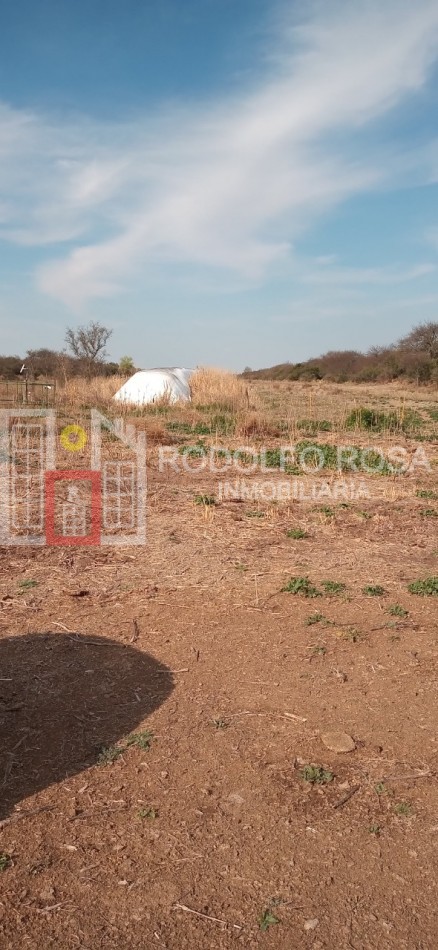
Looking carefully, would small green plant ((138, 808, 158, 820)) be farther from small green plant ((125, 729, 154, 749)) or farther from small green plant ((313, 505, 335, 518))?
small green plant ((313, 505, 335, 518))

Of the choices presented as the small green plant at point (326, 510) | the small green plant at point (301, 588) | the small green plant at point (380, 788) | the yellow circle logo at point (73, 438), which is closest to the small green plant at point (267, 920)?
the small green plant at point (380, 788)

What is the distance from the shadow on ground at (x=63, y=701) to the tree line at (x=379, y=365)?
31.3 meters

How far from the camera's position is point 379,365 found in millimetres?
39844

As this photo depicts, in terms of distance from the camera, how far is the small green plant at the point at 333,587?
4.28 metres

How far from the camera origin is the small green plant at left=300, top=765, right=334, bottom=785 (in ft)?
8.12

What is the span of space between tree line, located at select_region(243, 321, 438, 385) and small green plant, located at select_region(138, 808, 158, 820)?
106 ft

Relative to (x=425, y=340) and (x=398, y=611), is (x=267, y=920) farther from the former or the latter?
(x=425, y=340)

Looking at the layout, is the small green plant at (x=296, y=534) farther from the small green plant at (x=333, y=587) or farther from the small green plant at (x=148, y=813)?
the small green plant at (x=148, y=813)

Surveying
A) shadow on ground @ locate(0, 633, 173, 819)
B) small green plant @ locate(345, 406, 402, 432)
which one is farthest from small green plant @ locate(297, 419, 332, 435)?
shadow on ground @ locate(0, 633, 173, 819)

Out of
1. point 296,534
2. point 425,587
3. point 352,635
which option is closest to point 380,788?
point 352,635

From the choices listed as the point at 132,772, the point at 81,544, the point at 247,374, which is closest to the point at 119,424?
the point at 81,544

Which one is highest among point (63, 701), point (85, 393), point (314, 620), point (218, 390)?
point (218, 390)

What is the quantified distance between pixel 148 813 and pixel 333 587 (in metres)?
2.27

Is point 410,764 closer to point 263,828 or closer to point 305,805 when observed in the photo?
point 305,805
